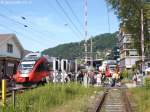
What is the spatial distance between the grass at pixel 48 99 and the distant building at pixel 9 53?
92.8 ft

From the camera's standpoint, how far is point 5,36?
228 ft

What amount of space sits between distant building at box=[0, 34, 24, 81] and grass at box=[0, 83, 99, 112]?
28.3 m

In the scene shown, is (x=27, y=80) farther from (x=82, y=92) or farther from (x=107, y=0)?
(x=107, y=0)

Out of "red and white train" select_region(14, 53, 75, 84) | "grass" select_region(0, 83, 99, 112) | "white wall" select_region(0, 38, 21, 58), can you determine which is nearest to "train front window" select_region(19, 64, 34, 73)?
"red and white train" select_region(14, 53, 75, 84)

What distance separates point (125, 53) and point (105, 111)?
5073 inches

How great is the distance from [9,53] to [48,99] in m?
45.8

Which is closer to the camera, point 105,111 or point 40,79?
point 105,111

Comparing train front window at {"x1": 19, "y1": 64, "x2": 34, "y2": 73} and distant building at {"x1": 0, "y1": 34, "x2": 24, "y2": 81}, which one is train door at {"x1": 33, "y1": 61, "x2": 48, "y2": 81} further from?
distant building at {"x1": 0, "y1": 34, "x2": 24, "y2": 81}

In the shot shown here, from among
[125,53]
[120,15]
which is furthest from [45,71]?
[125,53]

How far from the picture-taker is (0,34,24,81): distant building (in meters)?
61.2

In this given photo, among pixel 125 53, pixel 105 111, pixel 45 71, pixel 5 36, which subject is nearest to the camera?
pixel 105 111

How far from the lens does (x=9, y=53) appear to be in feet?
224

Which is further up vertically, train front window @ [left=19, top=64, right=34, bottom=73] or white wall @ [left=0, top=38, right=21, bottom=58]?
white wall @ [left=0, top=38, right=21, bottom=58]

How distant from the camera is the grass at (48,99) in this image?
1720 cm
